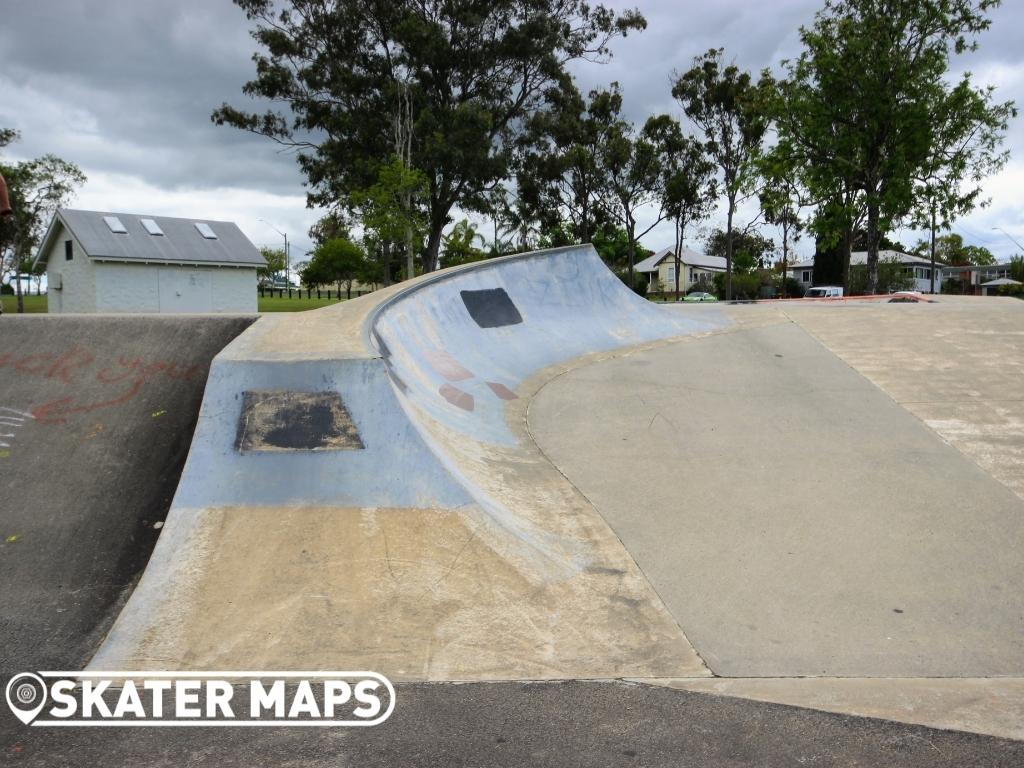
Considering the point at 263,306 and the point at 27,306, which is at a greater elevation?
the point at 263,306

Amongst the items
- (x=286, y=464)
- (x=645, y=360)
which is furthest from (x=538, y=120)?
(x=286, y=464)

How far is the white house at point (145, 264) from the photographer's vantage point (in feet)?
92.4

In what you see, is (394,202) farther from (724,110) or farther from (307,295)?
(307,295)

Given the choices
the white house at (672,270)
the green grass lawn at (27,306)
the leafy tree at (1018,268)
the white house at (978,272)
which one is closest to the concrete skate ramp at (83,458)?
the green grass lawn at (27,306)

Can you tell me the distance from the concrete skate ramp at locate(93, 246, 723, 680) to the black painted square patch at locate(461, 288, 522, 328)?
354 centimetres

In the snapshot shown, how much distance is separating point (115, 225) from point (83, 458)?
27287 millimetres

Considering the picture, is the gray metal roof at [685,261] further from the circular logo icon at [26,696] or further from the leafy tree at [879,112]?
the circular logo icon at [26,696]

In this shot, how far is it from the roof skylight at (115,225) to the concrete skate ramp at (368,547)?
25.7 metres

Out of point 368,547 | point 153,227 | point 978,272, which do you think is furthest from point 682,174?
point 978,272

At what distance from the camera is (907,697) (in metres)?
3.58

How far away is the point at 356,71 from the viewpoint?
34.9 m

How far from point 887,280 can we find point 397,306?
58663 millimetres

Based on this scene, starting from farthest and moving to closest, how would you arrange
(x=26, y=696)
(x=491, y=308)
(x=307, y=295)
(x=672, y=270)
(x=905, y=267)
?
(x=672, y=270) → (x=307, y=295) → (x=905, y=267) → (x=491, y=308) → (x=26, y=696)

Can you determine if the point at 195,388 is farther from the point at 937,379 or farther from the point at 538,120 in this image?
the point at 538,120
